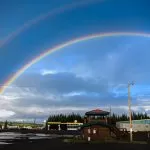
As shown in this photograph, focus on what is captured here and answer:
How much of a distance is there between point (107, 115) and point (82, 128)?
26.5 ft

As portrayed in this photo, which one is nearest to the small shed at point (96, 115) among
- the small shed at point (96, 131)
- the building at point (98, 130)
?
the building at point (98, 130)

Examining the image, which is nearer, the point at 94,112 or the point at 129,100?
the point at 129,100

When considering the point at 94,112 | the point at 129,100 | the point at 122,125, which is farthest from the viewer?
the point at 122,125

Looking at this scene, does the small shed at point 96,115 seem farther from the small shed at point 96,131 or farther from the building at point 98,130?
the small shed at point 96,131

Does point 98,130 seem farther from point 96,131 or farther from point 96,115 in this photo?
point 96,115

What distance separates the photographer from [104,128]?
79.6m

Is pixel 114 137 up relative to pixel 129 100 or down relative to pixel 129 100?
down

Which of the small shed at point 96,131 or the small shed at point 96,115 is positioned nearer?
the small shed at point 96,131

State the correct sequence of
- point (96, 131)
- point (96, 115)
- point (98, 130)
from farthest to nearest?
point (96, 115)
point (96, 131)
point (98, 130)

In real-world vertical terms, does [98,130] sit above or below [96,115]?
below

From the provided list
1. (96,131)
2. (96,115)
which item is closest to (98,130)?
(96,131)

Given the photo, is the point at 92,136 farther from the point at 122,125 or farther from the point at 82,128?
the point at 122,125

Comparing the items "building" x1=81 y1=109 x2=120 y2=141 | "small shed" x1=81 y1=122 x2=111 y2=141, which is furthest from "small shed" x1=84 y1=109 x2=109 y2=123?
"small shed" x1=81 y1=122 x2=111 y2=141

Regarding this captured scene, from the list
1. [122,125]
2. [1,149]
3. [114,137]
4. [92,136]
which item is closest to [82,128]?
[92,136]
